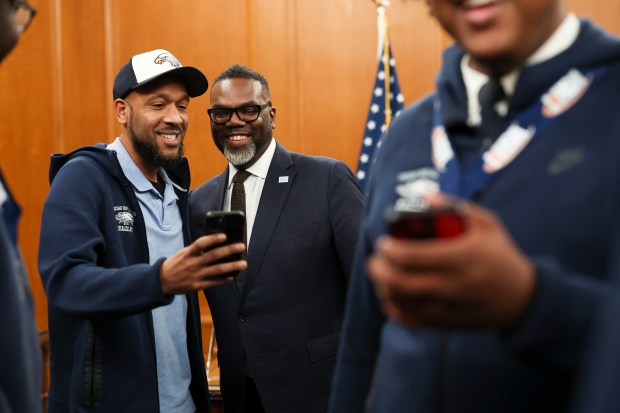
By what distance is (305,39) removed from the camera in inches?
176

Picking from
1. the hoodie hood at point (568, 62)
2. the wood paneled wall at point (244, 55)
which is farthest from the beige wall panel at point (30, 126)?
the hoodie hood at point (568, 62)

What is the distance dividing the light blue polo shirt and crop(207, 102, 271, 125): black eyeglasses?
0.53 metres

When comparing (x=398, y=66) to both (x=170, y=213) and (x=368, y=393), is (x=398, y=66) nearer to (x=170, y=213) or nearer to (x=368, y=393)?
(x=170, y=213)

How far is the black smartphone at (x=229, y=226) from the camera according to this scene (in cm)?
176

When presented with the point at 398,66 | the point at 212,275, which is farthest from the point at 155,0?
the point at 212,275

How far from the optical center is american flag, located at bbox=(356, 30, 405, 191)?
4215mm

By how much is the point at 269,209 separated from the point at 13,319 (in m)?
1.46

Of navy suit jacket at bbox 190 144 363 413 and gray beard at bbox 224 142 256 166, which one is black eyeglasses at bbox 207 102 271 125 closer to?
gray beard at bbox 224 142 256 166

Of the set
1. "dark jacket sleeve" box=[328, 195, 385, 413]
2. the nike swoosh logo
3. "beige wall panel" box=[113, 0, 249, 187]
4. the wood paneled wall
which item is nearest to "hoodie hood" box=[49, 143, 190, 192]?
"dark jacket sleeve" box=[328, 195, 385, 413]

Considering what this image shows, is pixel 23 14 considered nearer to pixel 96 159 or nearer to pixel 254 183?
pixel 96 159

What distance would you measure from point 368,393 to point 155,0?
3.86 metres

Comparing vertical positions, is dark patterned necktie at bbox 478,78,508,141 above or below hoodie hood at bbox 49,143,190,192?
above

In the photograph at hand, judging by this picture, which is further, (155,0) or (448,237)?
(155,0)

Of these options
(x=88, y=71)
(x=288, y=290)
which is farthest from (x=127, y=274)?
(x=88, y=71)
